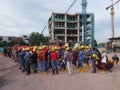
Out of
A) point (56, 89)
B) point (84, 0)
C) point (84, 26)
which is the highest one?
point (84, 0)

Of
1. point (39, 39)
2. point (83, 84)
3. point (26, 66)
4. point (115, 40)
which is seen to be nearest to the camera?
point (83, 84)

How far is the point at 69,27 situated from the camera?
101875 millimetres

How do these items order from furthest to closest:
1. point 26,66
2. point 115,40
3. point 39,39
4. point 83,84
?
point 39,39
point 115,40
point 26,66
point 83,84

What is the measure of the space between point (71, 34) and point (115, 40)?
2332 cm

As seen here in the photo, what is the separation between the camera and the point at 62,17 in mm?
100938

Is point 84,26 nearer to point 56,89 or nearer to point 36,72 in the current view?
point 36,72

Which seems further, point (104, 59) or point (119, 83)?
point (104, 59)

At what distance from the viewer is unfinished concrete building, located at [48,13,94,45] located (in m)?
98.6

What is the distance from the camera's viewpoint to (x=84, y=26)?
9500 centimetres

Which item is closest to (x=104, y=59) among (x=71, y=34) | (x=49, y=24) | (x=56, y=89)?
(x=56, y=89)

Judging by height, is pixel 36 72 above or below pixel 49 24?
below

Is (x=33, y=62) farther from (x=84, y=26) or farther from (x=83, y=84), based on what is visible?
(x=84, y=26)

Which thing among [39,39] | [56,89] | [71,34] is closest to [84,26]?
[71,34]

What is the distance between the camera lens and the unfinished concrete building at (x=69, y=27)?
98562 millimetres
